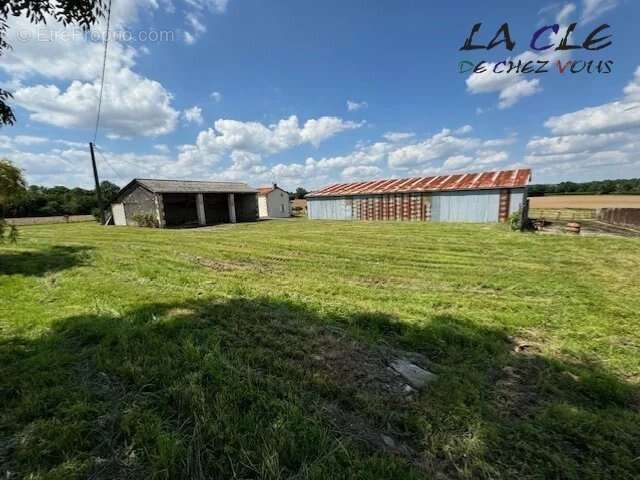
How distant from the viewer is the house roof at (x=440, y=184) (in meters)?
19.5

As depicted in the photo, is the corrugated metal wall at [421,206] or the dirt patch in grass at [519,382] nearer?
the dirt patch in grass at [519,382]

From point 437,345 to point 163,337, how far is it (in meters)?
3.46

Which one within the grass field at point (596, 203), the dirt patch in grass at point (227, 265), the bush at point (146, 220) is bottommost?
the grass field at point (596, 203)

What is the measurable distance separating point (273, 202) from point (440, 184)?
19.6 metres

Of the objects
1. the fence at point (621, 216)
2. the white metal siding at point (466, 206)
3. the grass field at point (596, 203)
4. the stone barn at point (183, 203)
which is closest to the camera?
the fence at point (621, 216)

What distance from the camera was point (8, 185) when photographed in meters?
7.10

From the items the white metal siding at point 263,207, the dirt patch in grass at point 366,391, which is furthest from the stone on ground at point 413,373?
the white metal siding at point 263,207

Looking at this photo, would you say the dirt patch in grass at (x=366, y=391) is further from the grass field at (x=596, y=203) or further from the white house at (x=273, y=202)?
the grass field at (x=596, y=203)

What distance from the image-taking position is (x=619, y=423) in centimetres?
241

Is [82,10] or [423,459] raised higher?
[82,10]

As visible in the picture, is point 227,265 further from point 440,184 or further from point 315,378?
point 440,184

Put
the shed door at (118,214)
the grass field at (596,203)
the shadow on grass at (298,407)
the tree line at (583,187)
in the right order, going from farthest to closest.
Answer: the tree line at (583,187)
the grass field at (596,203)
the shed door at (118,214)
the shadow on grass at (298,407)

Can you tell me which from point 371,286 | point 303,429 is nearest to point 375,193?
point 371,286

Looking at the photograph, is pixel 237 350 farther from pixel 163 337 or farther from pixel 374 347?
pixel 374 347
